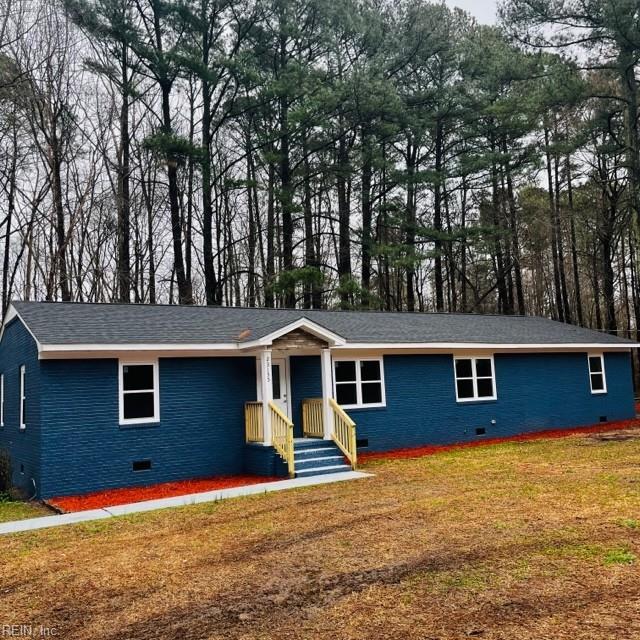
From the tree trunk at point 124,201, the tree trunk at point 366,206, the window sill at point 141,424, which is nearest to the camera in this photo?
the window sill at point 141,424

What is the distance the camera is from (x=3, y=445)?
46.8 ft

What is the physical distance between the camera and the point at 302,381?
46.8ft

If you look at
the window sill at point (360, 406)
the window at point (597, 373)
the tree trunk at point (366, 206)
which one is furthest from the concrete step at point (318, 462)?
the tree trunk at point (366, 206)

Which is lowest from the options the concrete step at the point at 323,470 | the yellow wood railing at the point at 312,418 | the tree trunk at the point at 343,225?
the concrete step at the point at 323,470

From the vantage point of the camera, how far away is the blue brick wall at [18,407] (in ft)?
37.7

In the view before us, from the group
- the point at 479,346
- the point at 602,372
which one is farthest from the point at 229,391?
the point at 602,372

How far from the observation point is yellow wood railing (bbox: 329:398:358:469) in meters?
12.6

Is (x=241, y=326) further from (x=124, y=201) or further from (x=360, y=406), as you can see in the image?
(x=124, y=201)

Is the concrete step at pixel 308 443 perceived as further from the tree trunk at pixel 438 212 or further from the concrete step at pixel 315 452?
the tree trunk at pixel 438 212

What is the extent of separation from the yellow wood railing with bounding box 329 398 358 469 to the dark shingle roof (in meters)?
2.06

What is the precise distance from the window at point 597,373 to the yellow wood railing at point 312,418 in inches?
429

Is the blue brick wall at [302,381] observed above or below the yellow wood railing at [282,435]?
above

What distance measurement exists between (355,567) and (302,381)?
28.0ft

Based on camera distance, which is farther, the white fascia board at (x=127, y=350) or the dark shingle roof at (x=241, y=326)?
the dark shingle roof at (x=241, y=326)
